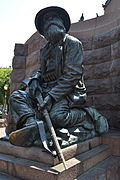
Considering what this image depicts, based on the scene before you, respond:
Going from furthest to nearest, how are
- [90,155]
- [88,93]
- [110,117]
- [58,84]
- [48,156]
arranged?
1. [88,93]
2. [110,117]
3. [58,84]
4. [90,155]
5. [48,156]

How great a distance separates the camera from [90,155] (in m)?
2.17

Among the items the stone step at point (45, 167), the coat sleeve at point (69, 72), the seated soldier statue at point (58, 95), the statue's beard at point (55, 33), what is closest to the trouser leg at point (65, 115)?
the seated soldier statue at point (58, 95)

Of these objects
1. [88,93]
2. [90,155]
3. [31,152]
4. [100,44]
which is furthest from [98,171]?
[100,44]

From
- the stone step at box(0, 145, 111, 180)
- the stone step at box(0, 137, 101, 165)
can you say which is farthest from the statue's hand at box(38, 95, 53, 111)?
the stone step at box(0, 145, 111, 180)

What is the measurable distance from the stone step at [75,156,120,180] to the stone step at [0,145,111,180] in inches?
2.2

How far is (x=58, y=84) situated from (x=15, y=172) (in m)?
1.27

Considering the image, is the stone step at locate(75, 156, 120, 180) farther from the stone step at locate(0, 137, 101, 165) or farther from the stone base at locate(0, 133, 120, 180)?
the stone step at locate(0, 137, 101, 165)

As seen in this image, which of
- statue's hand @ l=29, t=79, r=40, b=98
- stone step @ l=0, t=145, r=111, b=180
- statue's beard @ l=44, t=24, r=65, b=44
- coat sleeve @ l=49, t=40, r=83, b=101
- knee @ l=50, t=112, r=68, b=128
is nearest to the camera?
stone step @ l=0, t=145, r=111, b=180

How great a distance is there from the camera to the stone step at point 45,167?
1.66m

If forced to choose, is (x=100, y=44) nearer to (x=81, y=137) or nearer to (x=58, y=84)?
(x=58, y=84)

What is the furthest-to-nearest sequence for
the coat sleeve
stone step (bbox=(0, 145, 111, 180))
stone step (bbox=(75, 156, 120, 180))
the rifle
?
the coat sleeve
stone step (bbox=(75, 156, 120, 180))
the rifle
stone step (bbox=(0, 145, 111, 180))

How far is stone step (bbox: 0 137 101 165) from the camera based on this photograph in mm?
1836

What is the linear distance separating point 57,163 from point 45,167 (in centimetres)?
14

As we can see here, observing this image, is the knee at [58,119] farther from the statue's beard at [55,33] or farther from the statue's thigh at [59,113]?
the statue's beard at [55,33]
